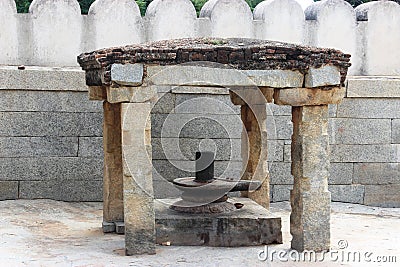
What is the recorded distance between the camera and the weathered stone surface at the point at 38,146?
977 cm

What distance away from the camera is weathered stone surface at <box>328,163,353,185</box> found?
1080cm

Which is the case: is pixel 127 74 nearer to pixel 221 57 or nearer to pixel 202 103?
pixel 221 57

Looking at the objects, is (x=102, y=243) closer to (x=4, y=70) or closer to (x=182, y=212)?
(x=182, y=212)

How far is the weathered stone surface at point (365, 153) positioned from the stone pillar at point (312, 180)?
3.25 metres

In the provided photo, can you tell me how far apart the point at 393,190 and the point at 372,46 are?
2299 mm

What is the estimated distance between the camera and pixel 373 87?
10727 mm

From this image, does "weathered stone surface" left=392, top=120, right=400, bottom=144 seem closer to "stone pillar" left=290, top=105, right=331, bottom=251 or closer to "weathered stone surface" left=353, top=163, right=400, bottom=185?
"weathered stone surface" left=353, top=163, right=400, bottom=185

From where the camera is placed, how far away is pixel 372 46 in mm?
11016

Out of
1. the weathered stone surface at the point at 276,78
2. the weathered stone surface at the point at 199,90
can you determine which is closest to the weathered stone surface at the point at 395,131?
the weathered stone surface at the point at 199,90

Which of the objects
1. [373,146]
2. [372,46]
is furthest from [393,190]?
[372,46]

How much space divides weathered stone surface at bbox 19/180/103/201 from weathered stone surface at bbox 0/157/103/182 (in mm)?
59

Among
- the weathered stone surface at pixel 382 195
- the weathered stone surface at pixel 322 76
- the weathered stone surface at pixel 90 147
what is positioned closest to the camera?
the weathered stone surface at pixel 322 76

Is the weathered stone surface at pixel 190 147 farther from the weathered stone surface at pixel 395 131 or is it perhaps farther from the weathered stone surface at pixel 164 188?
the weathered stone surface at pixel 395 131

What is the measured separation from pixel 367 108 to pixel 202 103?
2583 millimetres
